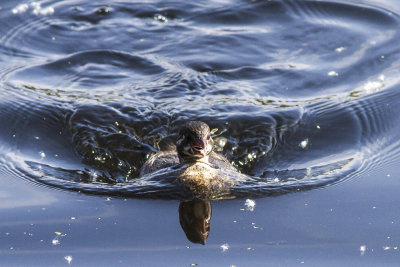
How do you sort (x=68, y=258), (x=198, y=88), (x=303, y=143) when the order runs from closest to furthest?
(x=68, y=258) < (x=303, y=143) < (x=198, y=88)

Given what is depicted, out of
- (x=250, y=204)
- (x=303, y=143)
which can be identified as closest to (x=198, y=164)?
(x=250, y=204)

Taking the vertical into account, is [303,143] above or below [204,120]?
below

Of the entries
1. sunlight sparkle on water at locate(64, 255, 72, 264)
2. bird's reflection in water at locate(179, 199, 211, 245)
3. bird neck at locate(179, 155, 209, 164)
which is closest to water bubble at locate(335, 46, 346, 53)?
bird neck at locate(179, 155, 209, 164)

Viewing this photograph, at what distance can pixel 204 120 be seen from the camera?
9.70m

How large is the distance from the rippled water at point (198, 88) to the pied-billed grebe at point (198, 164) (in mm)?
230

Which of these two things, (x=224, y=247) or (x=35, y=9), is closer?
(x=224, y=247)

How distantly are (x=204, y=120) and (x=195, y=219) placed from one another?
9.15 feet

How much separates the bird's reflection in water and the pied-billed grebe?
0.32m

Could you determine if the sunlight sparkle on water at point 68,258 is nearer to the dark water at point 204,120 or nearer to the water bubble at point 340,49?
the dark water at point 204,120

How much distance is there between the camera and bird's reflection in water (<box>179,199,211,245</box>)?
673 centimetres

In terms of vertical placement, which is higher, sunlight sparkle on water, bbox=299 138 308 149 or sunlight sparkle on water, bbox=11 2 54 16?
sunlight sparkle on water, bbox=11 2 54 16

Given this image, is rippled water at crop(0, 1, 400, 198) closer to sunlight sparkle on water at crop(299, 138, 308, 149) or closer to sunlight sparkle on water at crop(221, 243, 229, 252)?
sunlight sparkle on water at crop(299, 138, 308, 149)

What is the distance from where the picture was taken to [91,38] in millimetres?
11945

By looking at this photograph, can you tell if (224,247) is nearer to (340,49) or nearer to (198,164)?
(198,164)
